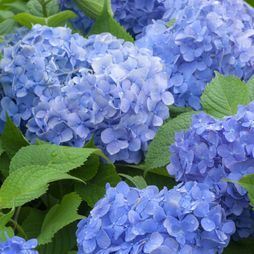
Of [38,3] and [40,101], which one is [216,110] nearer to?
[40,101]

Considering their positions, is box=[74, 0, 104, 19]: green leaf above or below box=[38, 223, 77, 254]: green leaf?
above

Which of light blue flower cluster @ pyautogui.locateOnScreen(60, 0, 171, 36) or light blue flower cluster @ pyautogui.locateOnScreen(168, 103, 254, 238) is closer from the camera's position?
light blue flower cluster @ pyautogui.locateOnScreen(168, 103, 254, 238)

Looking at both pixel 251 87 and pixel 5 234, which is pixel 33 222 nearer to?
pixel 5 234

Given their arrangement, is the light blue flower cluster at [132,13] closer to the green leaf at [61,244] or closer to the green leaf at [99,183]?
the green leaf at [99,183]

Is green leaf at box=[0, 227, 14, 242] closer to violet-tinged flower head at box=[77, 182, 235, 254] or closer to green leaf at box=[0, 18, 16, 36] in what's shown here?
violet-tinged flower head at box=[77, 182, 235, 254]

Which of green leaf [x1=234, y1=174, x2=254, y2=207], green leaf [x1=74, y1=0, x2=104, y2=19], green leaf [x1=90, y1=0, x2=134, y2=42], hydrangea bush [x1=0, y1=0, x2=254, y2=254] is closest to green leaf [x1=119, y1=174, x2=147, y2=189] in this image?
→ hydrangea bush [x1=0, y1=0, x2=254, y2=254]

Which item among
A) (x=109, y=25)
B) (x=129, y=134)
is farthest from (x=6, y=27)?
(x=129, y=134)
